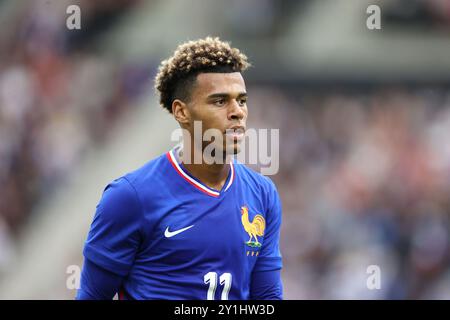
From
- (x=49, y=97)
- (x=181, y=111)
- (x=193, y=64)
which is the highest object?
(x=49, y=97)

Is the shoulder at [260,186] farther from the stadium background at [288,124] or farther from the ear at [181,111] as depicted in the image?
the stadium background at [288,124]

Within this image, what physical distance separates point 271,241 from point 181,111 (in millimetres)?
753

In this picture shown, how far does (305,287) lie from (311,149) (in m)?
1.68

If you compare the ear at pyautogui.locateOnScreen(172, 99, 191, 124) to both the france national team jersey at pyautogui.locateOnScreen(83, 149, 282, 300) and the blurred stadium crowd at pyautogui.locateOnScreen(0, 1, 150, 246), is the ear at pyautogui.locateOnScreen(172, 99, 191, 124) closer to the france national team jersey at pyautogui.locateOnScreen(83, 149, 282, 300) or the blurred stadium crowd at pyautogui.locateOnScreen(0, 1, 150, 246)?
the france national team jersey at pyautogui.locateOnScreen(83, 149, 282, 300)

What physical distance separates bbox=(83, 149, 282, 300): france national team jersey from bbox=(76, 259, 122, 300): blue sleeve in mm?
38

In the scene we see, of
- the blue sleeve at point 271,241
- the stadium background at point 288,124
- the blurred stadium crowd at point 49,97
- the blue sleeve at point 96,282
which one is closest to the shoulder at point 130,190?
the blue sleeve at point 96,282

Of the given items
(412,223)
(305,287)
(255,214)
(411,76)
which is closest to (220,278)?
(255,214)

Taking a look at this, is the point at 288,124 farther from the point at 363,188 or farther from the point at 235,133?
the point at 235,133

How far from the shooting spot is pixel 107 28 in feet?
34.1

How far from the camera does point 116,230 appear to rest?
3.49 meters

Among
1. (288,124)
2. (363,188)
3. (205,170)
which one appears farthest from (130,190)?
(288,124)

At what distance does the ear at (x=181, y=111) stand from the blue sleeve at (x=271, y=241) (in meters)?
0.56

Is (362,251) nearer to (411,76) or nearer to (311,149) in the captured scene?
(311,149)

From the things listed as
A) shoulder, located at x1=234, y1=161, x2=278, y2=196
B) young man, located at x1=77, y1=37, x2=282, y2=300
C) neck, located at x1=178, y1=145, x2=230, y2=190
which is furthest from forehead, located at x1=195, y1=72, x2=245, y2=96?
shoulder, located at x1=234, y1=161, x2=278, y2=196
